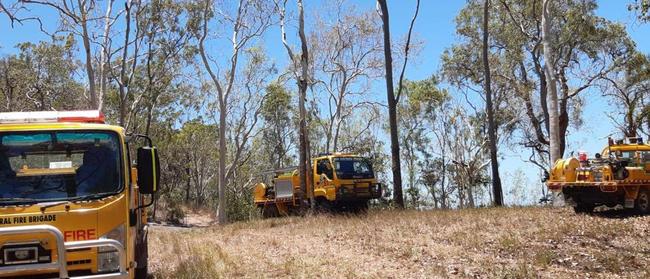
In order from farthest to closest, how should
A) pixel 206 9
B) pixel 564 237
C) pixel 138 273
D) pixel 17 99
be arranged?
1. pixel 17 99
2. pixel 206 9
3. pixel 564 237
4. pixel 138 273

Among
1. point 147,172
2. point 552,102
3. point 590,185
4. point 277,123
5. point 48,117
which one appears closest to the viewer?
point 147,172

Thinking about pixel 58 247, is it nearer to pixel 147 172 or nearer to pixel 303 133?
pixel 147 172

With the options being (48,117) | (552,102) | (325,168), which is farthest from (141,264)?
(552,102)

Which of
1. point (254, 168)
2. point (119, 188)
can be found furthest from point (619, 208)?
point (254, 168)

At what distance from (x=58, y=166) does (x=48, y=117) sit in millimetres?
960

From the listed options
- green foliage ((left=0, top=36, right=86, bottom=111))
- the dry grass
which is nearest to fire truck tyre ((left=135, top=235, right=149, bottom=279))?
the dry grass

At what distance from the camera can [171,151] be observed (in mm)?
48688

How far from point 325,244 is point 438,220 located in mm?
3632

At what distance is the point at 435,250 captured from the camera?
1120 cm

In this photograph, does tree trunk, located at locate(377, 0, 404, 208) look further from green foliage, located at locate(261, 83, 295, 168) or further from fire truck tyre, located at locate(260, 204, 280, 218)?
green foliage, located at locate(261, 83, 295, 168)

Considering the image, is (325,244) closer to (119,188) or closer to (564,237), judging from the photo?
(564,237)

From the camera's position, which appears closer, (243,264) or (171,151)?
(243,264)

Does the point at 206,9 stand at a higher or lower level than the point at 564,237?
higher

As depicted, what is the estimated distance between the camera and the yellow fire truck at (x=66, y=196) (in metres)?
6.28
